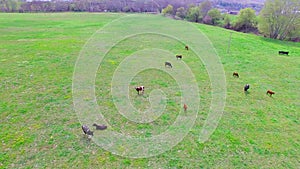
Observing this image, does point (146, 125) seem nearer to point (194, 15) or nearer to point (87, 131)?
point (87, 131)

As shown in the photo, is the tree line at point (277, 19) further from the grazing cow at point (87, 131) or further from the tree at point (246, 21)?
the grazing cow at point (87, 131)

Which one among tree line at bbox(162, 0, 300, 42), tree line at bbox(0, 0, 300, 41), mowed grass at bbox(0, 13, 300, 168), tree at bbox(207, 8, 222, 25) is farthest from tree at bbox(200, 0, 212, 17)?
mowed grass at bbox(0, 13, 300, 168)

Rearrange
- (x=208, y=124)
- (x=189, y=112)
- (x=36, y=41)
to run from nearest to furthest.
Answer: (x=208, y=124) → (x=189, y=112) → (x=36, y=41)

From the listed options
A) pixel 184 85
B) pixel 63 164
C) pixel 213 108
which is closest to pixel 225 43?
pixel 184 85

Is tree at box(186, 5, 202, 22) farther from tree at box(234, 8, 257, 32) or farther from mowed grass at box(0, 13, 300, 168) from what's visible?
mowed grass at box(0, 13, 300, 168)

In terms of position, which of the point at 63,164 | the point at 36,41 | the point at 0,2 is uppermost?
the point at 0,2

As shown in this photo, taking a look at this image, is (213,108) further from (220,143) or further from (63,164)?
(63,164)
